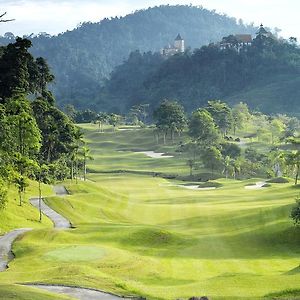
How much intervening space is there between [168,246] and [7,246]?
11799 millimetres

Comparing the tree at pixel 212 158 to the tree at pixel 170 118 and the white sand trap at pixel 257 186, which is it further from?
the tree at pixel 170 118

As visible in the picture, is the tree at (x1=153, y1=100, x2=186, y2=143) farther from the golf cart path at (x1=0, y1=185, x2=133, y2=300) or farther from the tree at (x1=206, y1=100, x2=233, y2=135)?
the golf cart path at (x1=0, y1=185, x2=133, y2=300)

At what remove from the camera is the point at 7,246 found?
40688 mm

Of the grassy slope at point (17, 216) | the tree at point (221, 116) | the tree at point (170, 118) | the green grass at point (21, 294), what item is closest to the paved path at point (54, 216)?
the grassy slope at point (17, 216)

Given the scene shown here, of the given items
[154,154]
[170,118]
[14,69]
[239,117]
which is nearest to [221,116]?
[239,117]

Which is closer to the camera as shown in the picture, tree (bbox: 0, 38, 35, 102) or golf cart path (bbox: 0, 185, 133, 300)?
golf cart path (bbox: 0, 185, 133, 300)

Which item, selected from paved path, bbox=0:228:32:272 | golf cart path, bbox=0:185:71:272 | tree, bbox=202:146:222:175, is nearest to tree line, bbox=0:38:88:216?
golf cart path, bbox=0:185:71:272

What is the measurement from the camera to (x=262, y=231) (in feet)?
160

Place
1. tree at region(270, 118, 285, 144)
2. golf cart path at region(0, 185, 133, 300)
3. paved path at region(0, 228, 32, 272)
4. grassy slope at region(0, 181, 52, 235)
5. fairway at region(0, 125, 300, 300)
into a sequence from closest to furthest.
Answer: golf cart path at region(0, 185, 133, 300) < fairway at region(0, 125, 300, 300) < paved path at region(0, 228, 32, 272) < grassy slope at region(0, 181, 52, 235) < tree at region(270, 118, 285, 144)

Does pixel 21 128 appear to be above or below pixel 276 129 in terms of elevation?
above

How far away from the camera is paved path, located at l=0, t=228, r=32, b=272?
36194 millimetres

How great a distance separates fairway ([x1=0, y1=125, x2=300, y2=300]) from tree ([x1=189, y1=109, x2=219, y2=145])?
53.0 m

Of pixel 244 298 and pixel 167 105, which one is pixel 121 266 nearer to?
pixel 244 298

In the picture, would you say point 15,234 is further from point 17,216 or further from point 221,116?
point 221,116
